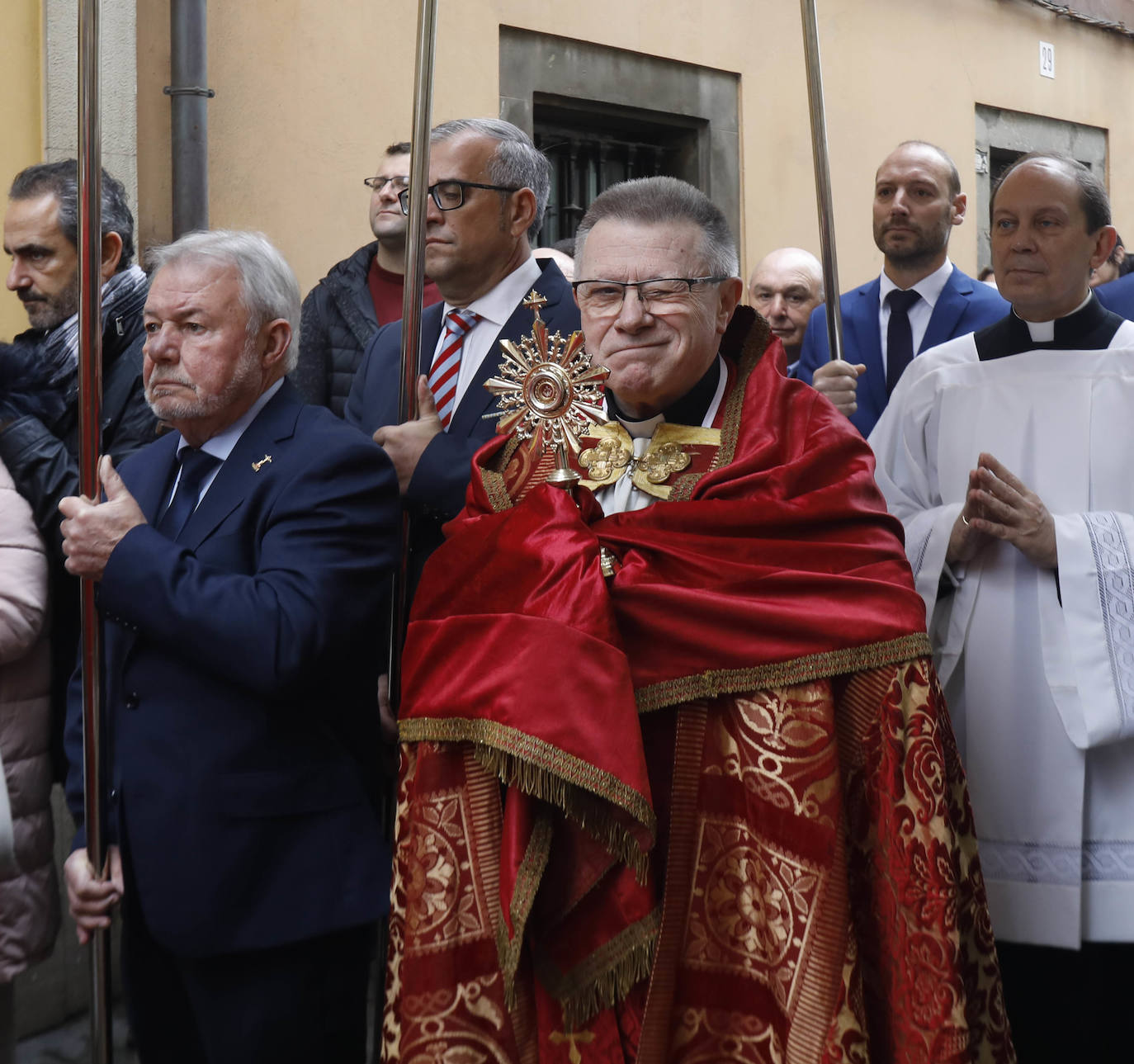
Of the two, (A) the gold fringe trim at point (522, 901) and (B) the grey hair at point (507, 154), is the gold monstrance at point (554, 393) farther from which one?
(B) the grey hair at point (507, 154)

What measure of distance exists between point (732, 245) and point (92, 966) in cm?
175

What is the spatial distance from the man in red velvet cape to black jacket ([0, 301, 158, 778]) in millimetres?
1034

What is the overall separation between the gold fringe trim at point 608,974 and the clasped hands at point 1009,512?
1169 mm

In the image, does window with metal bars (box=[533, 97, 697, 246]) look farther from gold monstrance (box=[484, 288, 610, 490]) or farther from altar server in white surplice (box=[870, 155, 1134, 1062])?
gold monstrance (box=[484, 288, 610, 490])

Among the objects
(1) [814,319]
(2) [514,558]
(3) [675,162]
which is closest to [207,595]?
(2) [514,558]

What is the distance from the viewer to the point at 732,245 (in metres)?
2.68

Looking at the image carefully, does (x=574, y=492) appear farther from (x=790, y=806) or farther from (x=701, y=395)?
(x=790, y=806)

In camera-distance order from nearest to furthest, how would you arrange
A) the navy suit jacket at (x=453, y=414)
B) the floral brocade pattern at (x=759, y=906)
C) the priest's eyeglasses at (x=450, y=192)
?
the floral brocade pattern at (x=759, y=906) < the navy suit jacket at (x=453, y=414) < the priest's eyeglasses at (x=450, y=192)

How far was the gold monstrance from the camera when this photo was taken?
2438 mm

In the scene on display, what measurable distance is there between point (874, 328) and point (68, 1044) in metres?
3.21

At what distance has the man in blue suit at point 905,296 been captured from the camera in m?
4.24

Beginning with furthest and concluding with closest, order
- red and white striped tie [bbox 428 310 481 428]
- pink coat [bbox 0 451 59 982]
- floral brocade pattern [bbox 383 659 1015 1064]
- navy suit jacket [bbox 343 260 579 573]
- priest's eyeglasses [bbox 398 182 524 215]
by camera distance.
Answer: priest's eyeglasses [bbox 398 182 524 215] < red and white striped tie [bbox 428 310 481 428] < pink coat [bbox 0 451 59 982] < navy suit jacket [bbox 343 260 579 573] < floral brocade pattern [bbox 383 659 1015 1064]

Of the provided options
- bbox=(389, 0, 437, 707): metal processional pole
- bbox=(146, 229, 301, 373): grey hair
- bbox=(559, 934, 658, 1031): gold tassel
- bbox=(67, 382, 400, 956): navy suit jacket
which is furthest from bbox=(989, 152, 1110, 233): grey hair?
bbox=(559, 934, 658, 1031): gold tassel

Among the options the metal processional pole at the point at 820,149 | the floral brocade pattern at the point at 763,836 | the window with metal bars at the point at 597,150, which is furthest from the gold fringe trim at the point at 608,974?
the window with metal bars at the point at 597,150
